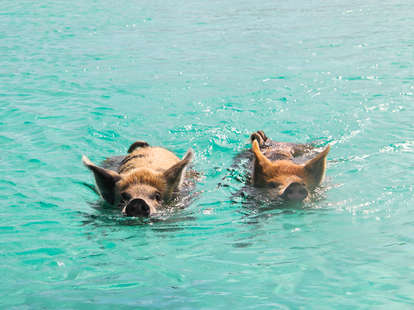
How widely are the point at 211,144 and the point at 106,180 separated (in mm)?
3667

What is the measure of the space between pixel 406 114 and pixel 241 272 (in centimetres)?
716

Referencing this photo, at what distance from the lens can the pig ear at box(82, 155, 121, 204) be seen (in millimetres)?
6672

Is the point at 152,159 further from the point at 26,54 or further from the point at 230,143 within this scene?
the point at 26,54

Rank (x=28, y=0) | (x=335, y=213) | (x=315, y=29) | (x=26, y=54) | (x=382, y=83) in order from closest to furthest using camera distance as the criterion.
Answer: (x=335, y=213)
(x=382, y=83)
(x=26, y=54)
(x=315, y=29)
(x=28, y=0)

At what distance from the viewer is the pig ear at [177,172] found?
6.76 meters

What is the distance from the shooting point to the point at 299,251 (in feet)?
17.5

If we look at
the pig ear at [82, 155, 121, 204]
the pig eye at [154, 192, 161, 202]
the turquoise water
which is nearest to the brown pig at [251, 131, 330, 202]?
the turquoise water

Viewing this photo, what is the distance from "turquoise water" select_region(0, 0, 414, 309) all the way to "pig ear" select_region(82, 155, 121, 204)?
20 centimetres

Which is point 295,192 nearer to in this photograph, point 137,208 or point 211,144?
point 137,208

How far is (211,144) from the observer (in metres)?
10.1

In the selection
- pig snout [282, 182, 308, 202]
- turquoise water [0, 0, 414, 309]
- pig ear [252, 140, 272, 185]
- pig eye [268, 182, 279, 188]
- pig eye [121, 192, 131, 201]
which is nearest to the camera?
turquoise water [0, 0, 414, 309]

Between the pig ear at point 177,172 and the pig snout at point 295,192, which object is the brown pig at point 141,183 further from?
the pig snout at point 295,192

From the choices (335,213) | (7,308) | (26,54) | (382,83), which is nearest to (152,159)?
(335,213)

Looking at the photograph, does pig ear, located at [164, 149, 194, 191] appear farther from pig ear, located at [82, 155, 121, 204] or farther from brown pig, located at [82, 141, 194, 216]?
pig ear, located at [82, 155, 121, 204]
